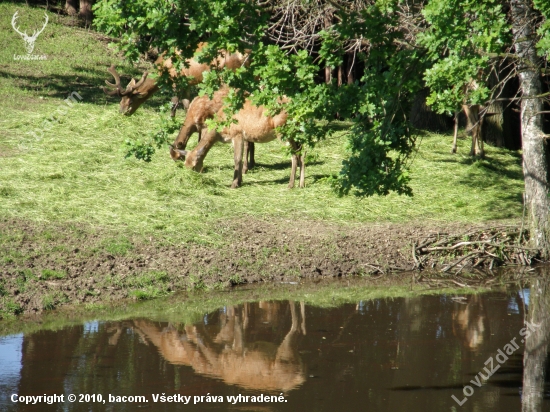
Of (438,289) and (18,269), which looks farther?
A: (438,289)

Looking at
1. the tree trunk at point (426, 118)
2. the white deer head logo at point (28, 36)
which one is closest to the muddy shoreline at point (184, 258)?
the tree trunk at point (426, 118)

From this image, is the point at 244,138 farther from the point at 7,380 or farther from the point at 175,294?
the point at 7,380

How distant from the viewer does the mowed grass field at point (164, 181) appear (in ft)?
36.8

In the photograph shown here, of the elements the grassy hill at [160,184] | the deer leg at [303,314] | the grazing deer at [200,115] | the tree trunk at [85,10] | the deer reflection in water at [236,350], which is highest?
the tree trunk at [85,10]

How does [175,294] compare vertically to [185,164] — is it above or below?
below

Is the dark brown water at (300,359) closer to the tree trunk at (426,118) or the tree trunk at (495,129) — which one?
the tree trunk at (495,129)

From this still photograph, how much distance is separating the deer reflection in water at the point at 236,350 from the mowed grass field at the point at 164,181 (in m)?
2.14

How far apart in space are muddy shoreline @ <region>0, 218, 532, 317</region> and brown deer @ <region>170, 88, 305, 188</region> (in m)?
2.17

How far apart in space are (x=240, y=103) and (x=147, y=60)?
1484cm

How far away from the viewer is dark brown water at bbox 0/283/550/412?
5.98 meters

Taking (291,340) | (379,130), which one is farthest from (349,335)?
(379,130)

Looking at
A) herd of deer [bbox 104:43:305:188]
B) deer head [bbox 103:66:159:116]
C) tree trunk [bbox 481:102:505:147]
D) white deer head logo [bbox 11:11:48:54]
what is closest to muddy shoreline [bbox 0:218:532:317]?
herd of deer [bbox 104:43:305:188]

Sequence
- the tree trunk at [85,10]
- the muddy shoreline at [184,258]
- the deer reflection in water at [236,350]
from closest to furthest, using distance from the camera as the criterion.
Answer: the deer reflection in water at [236,350], the muddy shoreline at [184,258], the tree trunk at [85,10]

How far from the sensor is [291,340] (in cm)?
747
